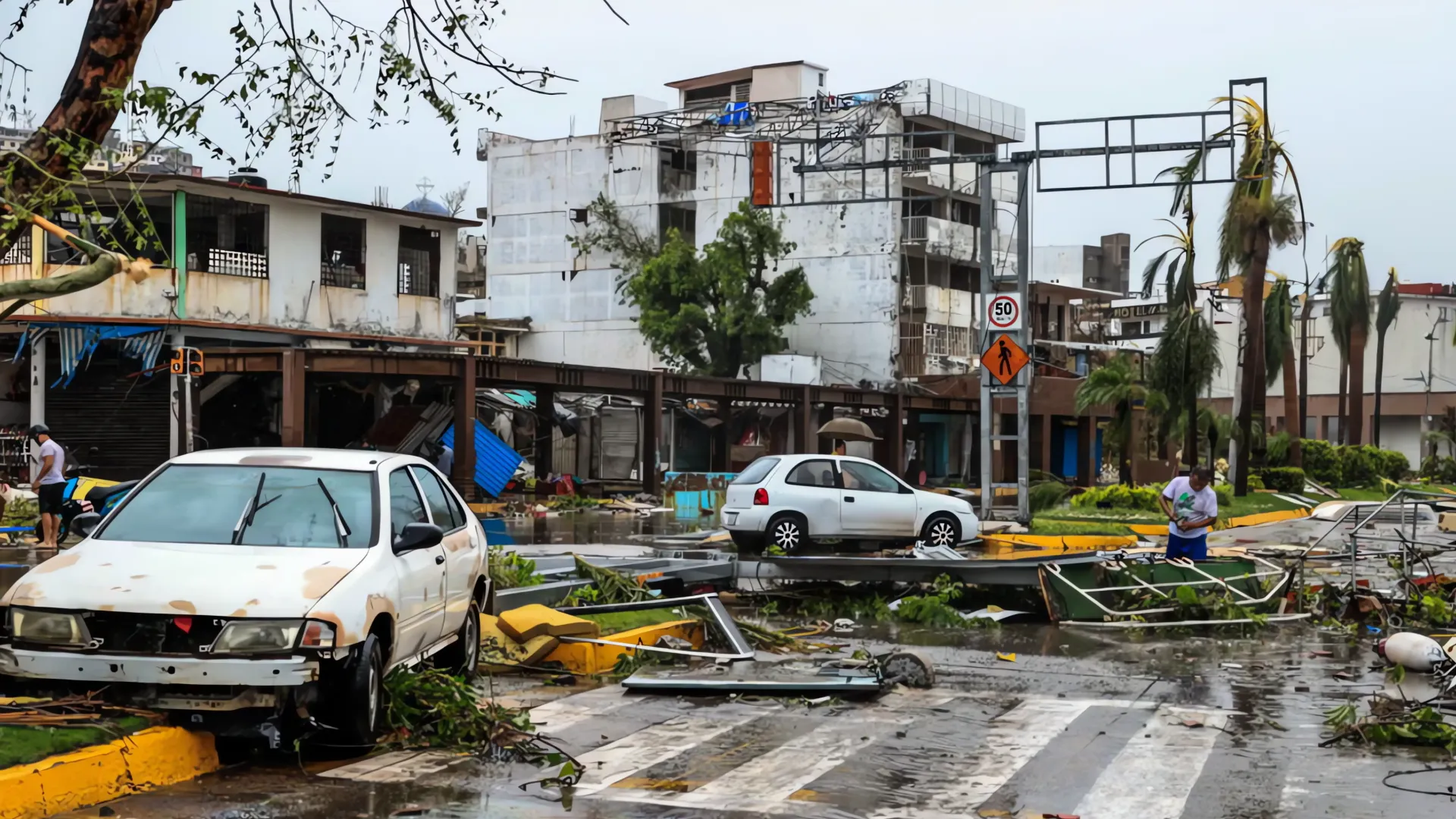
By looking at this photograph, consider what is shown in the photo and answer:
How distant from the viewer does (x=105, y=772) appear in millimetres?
6867

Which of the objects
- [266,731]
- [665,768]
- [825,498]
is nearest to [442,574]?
[266,731]

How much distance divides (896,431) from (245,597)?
144ft

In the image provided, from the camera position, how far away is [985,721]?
9531 millimetres

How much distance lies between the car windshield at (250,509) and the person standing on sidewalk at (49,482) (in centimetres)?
1267

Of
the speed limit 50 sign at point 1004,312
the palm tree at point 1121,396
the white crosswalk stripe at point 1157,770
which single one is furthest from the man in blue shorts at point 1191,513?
the palm tree at point 1121,396

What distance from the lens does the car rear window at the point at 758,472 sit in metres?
21.6

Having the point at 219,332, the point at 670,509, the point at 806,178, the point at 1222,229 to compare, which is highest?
the point at 806,178

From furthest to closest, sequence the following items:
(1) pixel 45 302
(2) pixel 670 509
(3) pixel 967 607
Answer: (2) pixel 670 509
(1) pixel 45 302
(3) pixel 967 607

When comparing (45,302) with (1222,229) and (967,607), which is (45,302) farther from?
(1222,229)

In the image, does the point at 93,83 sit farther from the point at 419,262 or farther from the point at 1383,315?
the point at 1383,315

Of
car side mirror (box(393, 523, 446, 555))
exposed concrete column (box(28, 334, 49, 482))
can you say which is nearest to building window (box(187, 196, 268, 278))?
exposed concrete column (box(28, 334, 49, 482))

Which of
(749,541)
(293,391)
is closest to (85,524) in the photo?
(749,541)

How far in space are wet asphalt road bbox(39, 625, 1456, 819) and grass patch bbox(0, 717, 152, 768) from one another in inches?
13.1

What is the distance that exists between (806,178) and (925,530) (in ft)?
132
